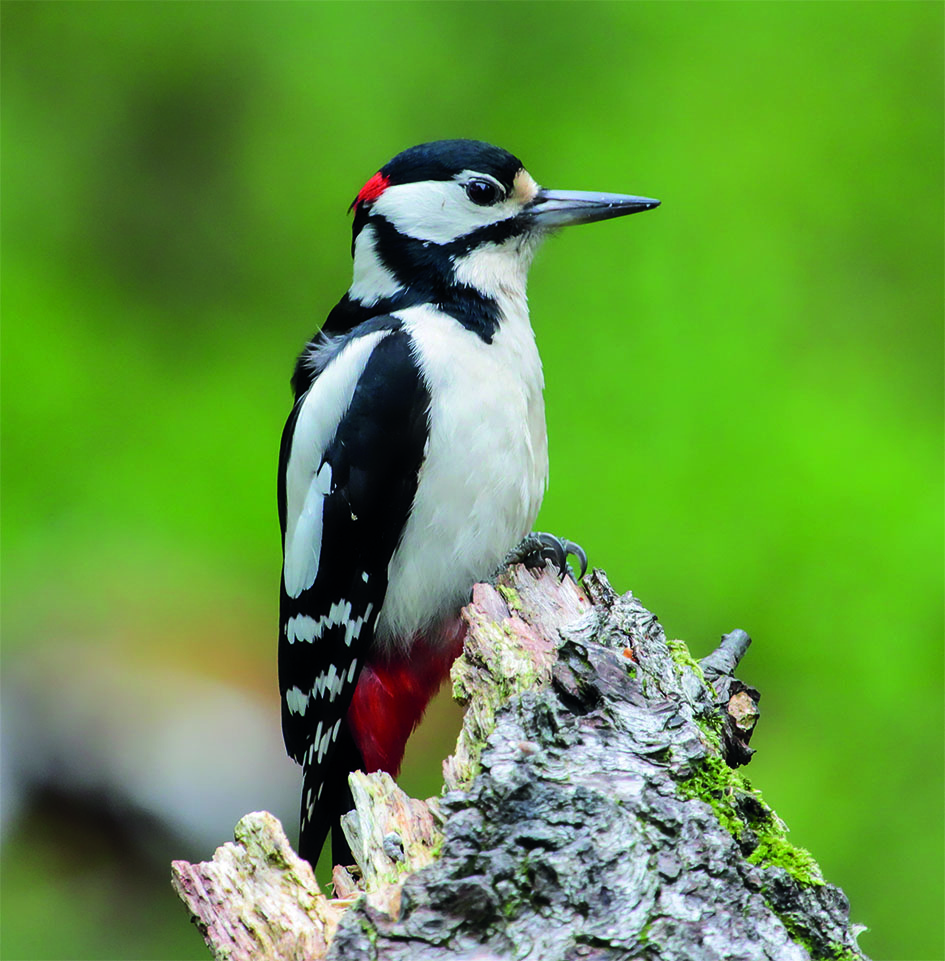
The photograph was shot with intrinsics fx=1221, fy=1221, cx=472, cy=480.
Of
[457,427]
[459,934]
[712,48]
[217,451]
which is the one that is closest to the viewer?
[459,934]

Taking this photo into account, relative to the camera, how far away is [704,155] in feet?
11.4

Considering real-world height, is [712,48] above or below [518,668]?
above

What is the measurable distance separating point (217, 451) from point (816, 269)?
A: 5.66 ft

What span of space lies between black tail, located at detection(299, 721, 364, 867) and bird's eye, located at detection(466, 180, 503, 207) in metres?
1.02

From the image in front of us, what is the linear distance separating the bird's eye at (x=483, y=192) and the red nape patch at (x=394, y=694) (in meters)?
0.83

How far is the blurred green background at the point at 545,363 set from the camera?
3014 mm

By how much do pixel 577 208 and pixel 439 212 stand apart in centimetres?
27

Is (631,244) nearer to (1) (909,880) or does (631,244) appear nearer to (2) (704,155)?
(2) (704,155)

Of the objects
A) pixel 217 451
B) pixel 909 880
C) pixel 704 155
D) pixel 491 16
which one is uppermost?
pixel 491 16

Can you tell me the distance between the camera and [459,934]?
1277 mm

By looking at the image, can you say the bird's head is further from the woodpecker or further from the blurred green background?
the blurred green background

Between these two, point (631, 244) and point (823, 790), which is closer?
Answer: point (823, 790)

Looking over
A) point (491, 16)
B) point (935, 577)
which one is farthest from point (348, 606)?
point (491, 16)

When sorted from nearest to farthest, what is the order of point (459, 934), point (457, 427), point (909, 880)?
point (459, 934), point (457, 427), point (909, 880)
